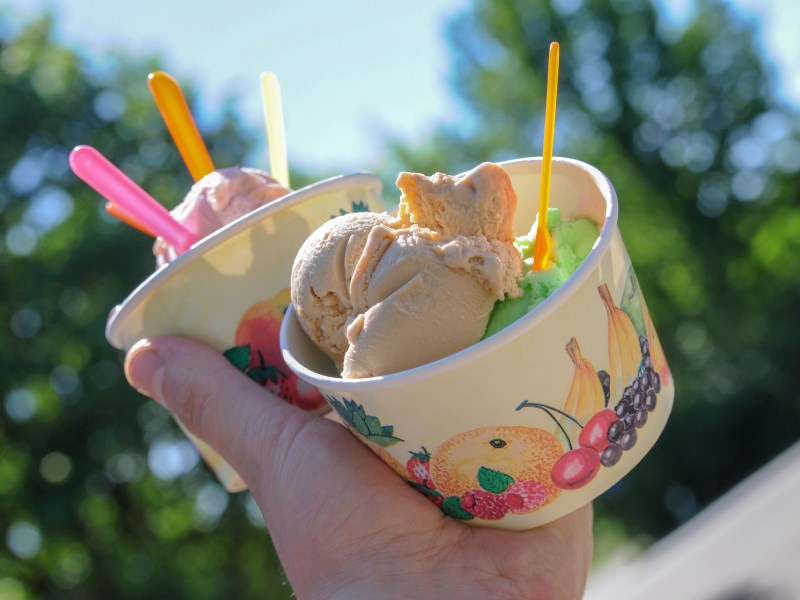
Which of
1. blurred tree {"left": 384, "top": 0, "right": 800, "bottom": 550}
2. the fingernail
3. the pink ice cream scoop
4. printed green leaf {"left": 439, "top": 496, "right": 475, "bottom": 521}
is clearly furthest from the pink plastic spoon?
blurred tree {"left": 384, "top": 0, "right": 800, "bottom": 550}

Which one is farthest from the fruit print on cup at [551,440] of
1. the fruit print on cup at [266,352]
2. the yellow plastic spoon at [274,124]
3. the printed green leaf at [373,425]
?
the yellow plastic spoon at [274,124]

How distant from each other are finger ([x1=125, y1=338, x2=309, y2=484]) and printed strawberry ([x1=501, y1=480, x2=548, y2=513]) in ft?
1.53

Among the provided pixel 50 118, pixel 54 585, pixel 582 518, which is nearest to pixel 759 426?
pixel 54 585

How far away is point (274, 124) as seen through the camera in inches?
83.8

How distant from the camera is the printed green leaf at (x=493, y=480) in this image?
→ 1.44 m

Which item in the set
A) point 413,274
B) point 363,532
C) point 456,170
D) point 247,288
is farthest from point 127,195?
point 456,170

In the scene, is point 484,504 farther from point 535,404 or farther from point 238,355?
point 238,355

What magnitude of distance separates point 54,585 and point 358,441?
37.3 feet

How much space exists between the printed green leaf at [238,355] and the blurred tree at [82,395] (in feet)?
32.9

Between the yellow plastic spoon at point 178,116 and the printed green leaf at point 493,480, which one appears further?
the yellow plastic spoon at point 178,116

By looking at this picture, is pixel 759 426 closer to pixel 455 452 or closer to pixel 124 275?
pixel 124 275

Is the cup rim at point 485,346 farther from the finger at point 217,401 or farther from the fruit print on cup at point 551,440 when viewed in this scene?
the finger at point 217,401

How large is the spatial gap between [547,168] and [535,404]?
0.44m

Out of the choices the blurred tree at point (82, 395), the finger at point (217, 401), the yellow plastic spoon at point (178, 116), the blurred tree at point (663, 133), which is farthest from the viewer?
the blurred tree at point (663, 133)
